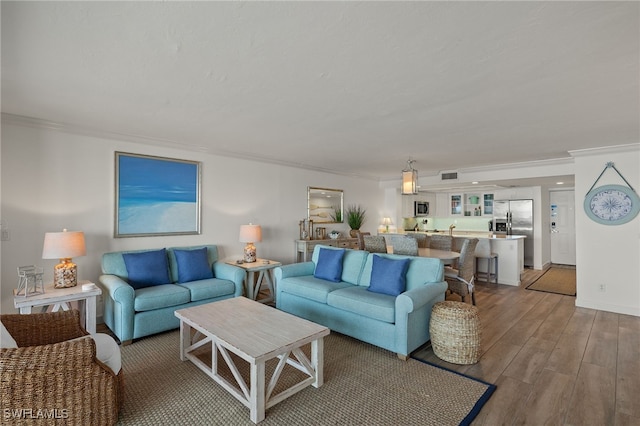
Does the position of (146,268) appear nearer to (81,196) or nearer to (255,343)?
(81,196)

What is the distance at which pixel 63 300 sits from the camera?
9.57ft

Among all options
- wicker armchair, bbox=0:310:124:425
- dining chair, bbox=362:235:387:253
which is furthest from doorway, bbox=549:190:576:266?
wicker armchair, bbox=0:310:124:425

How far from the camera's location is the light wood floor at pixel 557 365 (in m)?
2.16

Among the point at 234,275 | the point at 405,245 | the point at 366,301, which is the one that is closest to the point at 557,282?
the point at 405,245

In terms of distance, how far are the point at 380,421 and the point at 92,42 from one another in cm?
294

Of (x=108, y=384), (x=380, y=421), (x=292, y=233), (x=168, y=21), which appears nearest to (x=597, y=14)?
(x=168, y=21)

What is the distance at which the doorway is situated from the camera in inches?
315

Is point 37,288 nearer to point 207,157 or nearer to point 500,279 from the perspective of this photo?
point 207,157

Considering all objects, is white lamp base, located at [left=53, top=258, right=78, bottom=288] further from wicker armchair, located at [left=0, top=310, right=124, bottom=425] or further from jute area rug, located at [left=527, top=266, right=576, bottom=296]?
jute area rug, located at [left=527, top=266, right=576, bottom=296]

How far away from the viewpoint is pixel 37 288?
118 inches

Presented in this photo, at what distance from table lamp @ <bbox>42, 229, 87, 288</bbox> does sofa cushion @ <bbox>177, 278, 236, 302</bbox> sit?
1.09 meters

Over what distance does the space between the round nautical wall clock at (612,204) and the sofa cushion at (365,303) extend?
359 cm

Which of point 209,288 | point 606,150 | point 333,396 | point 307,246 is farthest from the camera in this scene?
point 307,246

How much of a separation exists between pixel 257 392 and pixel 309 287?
1.75m
